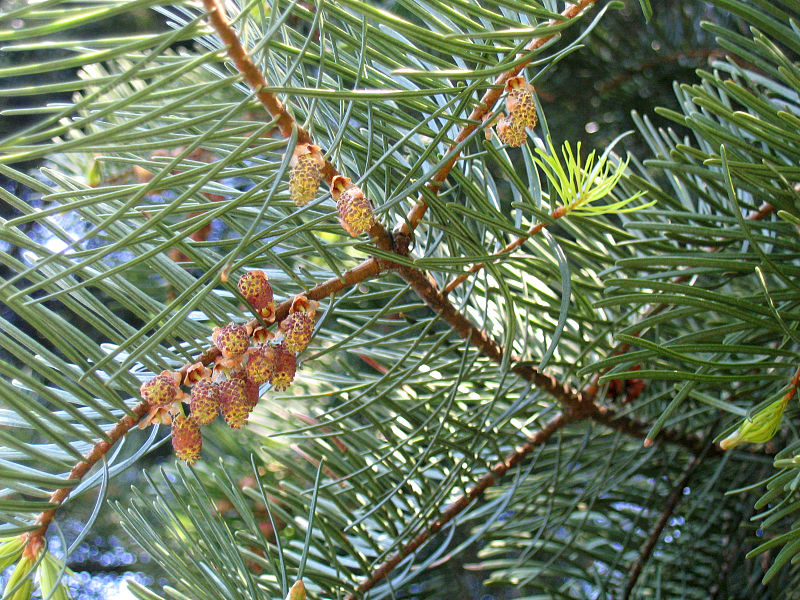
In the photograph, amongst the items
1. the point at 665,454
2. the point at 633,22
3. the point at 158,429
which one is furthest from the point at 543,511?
the point at 633,22

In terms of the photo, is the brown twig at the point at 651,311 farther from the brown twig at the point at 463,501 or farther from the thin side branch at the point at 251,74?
the thin side branch at the point at 251,74

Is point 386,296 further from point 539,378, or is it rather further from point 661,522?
point 661,522

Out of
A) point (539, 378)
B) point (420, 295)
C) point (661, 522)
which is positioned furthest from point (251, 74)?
point (661, 522)

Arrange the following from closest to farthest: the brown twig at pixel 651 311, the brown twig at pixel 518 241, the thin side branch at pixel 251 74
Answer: the thin side branch at pixel 251 74 < the brown twig at pixel 518 241 < the brown twig at pixel 651 311

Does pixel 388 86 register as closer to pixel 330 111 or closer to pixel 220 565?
pixel 330 111

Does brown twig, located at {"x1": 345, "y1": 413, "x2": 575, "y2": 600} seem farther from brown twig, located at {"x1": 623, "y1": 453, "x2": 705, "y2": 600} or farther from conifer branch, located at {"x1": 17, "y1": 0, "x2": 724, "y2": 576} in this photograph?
brown twig, located at {"x1": 623, "y1": 453, "x2": 705, "y2": 600}

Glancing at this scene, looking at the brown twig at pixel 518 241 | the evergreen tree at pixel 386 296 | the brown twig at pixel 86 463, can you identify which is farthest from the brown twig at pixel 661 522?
the brown twig at pixel 86 463

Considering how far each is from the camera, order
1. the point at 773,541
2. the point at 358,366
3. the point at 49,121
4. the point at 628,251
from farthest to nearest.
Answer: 1. the point at 358,366
2. the point at 628,251
3. the point at 773,541
4. the point at 49,121
